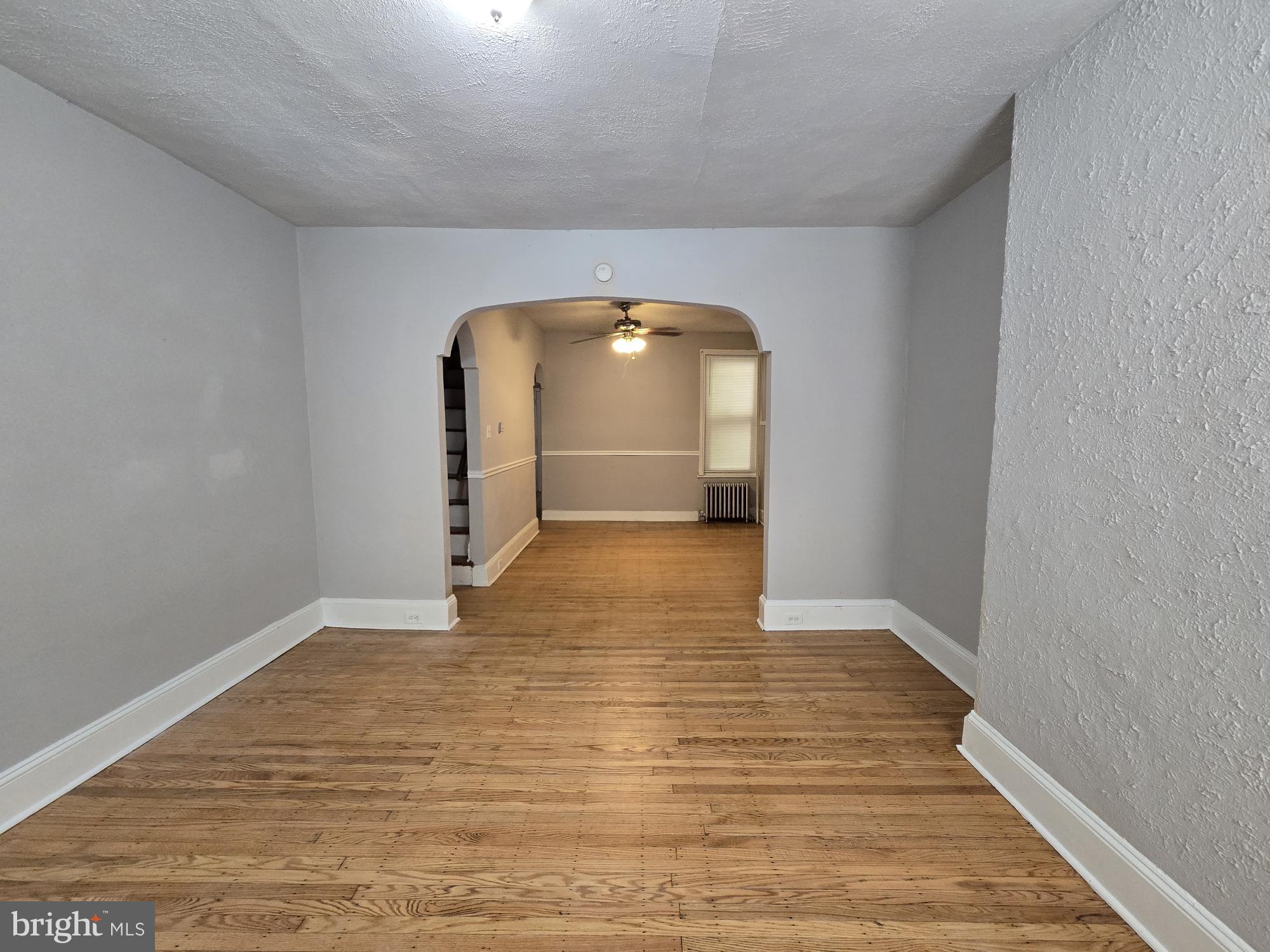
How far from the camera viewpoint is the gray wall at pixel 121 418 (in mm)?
1920

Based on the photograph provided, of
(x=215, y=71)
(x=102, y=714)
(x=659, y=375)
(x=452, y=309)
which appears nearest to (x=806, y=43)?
(x=215, y=71)

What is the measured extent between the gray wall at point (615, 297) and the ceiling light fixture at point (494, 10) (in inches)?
72.5

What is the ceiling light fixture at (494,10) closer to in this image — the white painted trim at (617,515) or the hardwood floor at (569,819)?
the hardwood floor at (569,819)

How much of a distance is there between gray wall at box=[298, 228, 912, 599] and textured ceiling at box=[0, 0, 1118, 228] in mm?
509

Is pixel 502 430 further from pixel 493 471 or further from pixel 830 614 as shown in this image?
pixel 830 614

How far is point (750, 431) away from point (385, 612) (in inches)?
217

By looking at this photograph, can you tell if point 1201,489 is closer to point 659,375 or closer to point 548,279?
point 548,279

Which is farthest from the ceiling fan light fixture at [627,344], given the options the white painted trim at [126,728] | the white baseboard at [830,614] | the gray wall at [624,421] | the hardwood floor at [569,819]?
the white painted trim at [126,728]

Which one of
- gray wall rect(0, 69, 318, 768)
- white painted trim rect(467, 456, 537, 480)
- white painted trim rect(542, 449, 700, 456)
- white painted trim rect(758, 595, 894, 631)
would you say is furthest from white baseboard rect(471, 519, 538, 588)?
white painted trim rect(758, 595, 894, 631)

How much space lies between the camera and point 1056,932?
1.50m

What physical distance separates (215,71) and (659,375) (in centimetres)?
603

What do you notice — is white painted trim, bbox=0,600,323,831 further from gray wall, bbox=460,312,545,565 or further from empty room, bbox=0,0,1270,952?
gray wall, bbox=460,312,545,565

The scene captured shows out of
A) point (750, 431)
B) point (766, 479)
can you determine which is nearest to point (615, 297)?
point (766, 479)

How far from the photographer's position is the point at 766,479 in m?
3.61
